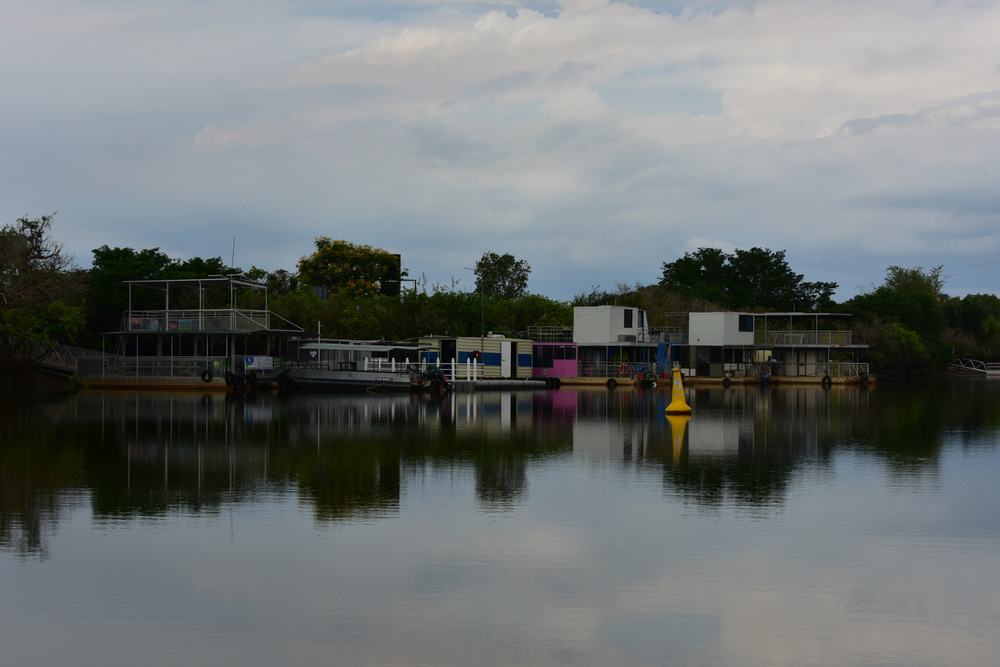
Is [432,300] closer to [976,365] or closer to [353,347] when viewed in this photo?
[353,347]

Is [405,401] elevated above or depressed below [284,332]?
below

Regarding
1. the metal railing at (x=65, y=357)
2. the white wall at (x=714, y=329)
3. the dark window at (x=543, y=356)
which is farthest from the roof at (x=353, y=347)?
the white wall at (x=714, y=329)

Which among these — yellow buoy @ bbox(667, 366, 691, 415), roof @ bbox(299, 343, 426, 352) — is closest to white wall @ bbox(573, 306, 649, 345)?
roof @ bbox(299, 343, 426, 352)

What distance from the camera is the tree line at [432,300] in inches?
2157

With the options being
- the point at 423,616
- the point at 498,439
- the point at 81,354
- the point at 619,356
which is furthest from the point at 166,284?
the point at 423,616

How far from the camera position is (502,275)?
119 meters

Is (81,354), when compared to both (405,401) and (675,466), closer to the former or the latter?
(405,401)

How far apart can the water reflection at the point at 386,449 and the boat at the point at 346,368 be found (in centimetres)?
1014

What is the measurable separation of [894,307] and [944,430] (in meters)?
75.4

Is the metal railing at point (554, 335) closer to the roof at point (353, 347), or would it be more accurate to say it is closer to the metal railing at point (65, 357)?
the roof at point (353, 347)

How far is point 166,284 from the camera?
191 ft

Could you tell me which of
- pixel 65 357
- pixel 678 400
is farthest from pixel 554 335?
pixel 678 400

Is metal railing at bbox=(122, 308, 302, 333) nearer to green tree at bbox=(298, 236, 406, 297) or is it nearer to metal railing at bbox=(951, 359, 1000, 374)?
green tree at bbox=(298, 236, 406, 297)

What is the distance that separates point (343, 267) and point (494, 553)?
262 ft
